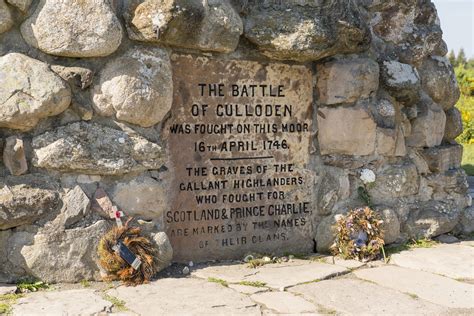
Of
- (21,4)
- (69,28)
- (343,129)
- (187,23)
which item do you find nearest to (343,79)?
(343,129)

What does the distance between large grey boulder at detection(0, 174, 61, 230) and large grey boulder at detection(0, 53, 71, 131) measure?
27 cm

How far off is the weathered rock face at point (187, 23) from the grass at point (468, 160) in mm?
5443

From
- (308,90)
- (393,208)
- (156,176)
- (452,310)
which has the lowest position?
(452,310)

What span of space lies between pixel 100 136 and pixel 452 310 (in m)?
1.93

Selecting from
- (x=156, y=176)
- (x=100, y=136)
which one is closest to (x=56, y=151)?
(x=100, y=136)

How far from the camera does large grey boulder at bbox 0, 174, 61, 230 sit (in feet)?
9.73

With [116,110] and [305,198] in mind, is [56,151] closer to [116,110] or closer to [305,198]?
[116,110]

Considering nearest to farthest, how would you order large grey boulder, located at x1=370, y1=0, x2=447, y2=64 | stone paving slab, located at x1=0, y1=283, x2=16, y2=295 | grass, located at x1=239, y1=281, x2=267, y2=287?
1. stone paving slab, located at x1=0, y1=283, x2=16, y2=295
2. grass, located at x1=239, y1=281, x2=267, y2=287
3. large grey boulder, located at x1=370, y1=0, x2=447, y2=64

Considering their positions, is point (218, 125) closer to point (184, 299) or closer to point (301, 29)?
point (301, 29)

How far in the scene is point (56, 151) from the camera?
3025 mm

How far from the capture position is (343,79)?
12.6 ft

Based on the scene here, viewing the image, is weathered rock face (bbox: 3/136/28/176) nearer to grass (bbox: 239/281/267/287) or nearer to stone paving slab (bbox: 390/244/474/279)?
grass (bbox: 239/281/267/287)

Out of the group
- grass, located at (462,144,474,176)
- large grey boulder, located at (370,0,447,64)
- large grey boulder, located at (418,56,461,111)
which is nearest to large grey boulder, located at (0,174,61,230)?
large grey boulder, located at (370,0,447,64)

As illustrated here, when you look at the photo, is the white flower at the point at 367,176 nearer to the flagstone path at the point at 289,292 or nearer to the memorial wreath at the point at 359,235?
the memorial wreath at the point at 359,235
